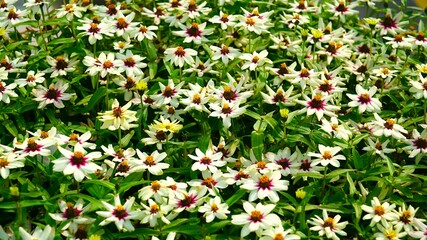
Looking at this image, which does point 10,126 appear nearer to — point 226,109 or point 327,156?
point 226,109

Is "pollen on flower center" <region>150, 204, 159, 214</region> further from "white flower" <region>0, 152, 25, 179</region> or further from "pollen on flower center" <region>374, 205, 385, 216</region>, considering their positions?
"pollen on flower center" <region>374, 205, 385, 216</region>

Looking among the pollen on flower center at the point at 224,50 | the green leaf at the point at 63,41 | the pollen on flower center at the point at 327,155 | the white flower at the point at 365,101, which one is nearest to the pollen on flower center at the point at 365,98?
the white flower at the point at 365,101

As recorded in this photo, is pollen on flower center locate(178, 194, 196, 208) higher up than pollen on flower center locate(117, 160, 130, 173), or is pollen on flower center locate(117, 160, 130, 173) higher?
pollen on flower center locate(117, 160, 130, 173)

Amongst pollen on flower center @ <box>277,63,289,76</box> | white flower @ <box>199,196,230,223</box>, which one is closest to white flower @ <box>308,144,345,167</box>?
white flower @ <box>199,196,230,223</box>

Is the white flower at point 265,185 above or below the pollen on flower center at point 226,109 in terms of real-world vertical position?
below

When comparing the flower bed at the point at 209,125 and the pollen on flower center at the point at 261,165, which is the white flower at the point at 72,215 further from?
the pollen on flower center at the point at 261,165

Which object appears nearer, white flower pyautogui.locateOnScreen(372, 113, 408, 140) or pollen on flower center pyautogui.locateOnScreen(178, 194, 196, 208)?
pollen on flower center pyautogui.locateOnScreen(178, 194, 196, 208)
